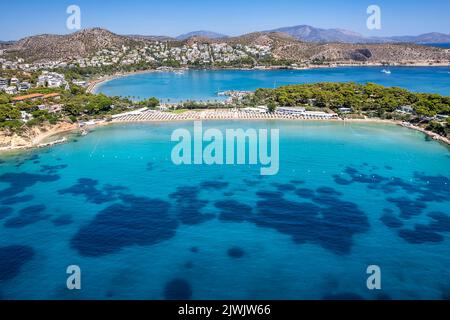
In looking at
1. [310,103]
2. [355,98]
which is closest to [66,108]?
[310,103]

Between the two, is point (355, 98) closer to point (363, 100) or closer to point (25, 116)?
point (363, 100)

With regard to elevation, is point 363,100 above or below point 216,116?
above

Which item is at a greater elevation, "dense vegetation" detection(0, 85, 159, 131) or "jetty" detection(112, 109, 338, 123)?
"dense vegetation" detection(0, 85, 159, 131)

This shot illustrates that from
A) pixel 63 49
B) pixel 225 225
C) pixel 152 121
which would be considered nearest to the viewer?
pixel 225 225

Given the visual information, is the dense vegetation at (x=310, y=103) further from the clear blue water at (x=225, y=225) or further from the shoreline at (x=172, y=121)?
the clear blue water at (x=225, y=225)

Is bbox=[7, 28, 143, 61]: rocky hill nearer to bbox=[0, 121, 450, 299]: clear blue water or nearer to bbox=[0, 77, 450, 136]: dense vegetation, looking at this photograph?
bbox=[0, 77, 450, 136]: dense vegetation

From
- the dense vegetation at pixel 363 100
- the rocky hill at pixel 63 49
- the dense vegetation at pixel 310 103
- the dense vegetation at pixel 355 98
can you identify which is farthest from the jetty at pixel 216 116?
the rocky hill at pixel 63 49

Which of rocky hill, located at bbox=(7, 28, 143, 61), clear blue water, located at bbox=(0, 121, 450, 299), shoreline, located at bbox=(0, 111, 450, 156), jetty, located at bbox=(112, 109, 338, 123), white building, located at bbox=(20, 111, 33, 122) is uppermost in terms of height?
rocky hill, located at bbox=(7, 28, 143, 61)

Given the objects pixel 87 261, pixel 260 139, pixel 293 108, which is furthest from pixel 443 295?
pixel 293 108

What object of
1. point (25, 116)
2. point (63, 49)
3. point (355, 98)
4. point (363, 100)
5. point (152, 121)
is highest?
point (63, 49)

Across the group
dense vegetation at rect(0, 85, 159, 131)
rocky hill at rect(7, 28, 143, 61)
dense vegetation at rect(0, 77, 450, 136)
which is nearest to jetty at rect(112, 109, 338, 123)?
dense vegetation at rect(0, 77, 450, 136)
